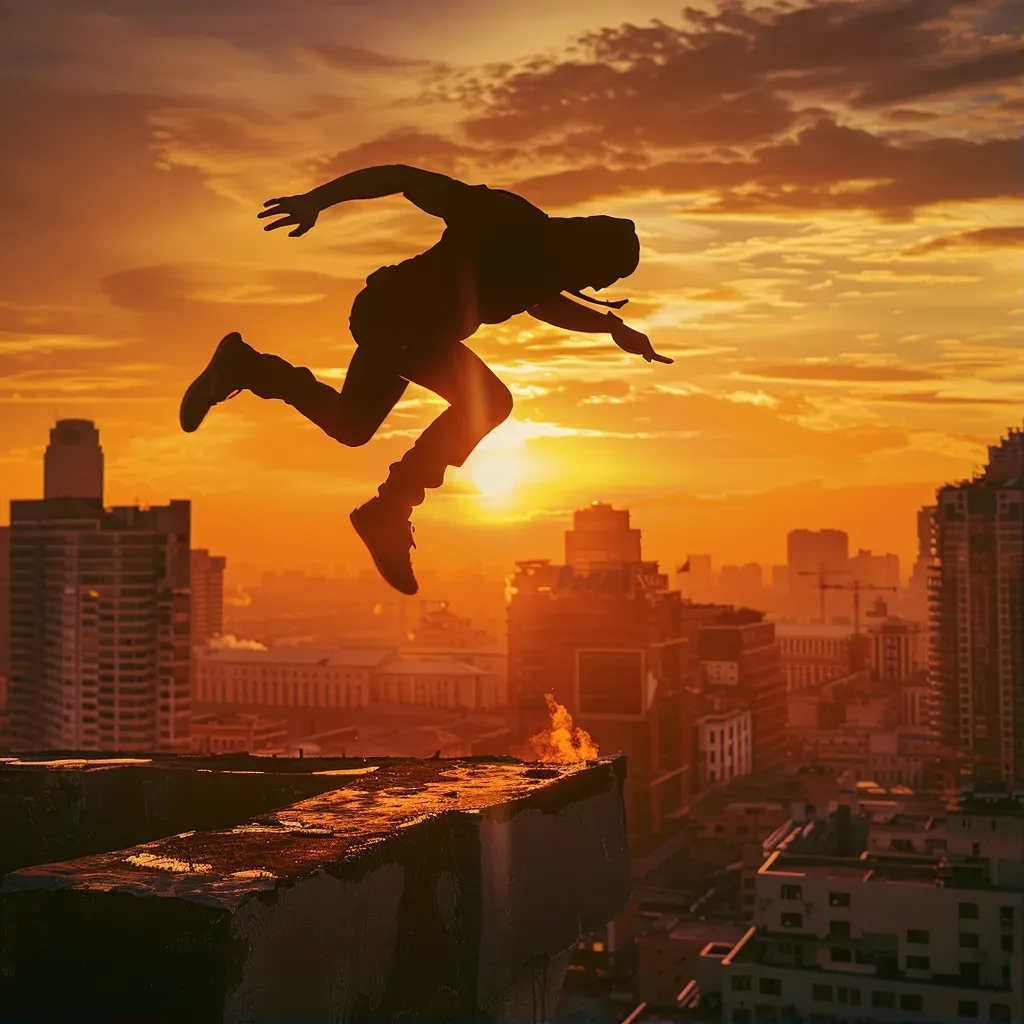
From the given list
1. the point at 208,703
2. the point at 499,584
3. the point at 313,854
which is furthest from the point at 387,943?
the point at 499,584

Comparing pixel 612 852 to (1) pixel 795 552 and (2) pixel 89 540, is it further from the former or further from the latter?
(1) pixel 795 552

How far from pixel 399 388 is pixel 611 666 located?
75.2m

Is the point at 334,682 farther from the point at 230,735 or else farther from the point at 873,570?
the point at 873,570

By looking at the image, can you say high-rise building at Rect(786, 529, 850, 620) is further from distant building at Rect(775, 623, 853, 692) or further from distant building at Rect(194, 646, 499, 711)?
distant building at Rect(194, 646, 499, 711)

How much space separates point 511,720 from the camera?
93812mm

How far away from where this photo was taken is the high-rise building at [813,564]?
185 m

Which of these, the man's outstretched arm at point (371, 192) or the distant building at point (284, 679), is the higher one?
the man's outstretched arm at point (371, 192)

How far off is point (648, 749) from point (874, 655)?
2565 inches

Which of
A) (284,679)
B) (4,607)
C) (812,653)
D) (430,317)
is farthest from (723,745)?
(430,317)

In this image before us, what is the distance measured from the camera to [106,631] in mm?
65000

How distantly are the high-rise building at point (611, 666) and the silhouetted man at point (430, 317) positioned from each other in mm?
70504

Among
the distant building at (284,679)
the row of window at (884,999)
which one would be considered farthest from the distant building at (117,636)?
the distant building at (284,679)

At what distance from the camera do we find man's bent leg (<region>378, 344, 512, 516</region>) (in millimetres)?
4078

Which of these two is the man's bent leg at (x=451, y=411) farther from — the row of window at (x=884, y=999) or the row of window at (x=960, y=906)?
the row of window at (x=884, y=999)
